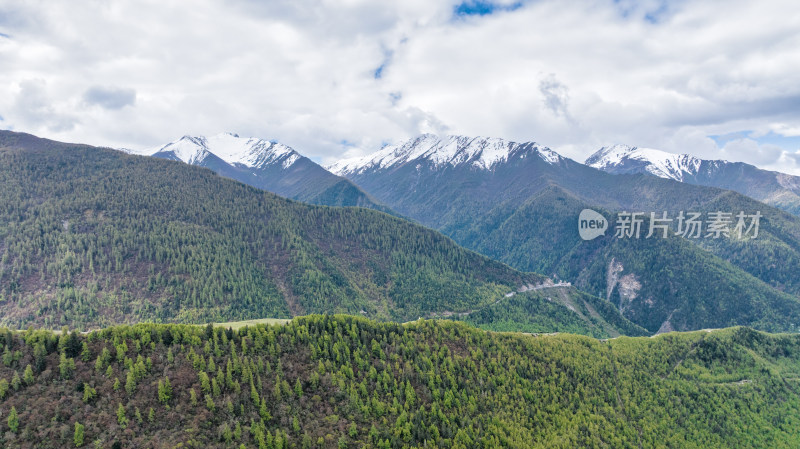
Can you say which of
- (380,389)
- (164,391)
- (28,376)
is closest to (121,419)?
(164,391)

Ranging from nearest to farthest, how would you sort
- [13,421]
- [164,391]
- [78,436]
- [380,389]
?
[13,421]
[78,436]
[164,391]
[380,389]

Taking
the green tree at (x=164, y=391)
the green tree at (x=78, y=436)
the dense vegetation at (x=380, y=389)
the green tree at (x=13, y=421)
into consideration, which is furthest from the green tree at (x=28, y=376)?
the green tree at (x=164, y=391)

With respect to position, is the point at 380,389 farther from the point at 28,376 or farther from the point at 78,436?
the point at 28,376

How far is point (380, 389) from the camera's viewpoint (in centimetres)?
9175

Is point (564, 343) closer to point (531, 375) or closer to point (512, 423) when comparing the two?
point (531, 375)

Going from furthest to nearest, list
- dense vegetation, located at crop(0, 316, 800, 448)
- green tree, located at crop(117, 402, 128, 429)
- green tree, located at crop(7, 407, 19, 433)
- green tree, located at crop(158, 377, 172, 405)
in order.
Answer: green tree, located at crop(158, 377, 172, 405), dense vegetation, located at crop(0, 316, 800, 448), green tree, located at crop(117, 402, 128, 429), green tree, located at crop(7, 407, 19, 433)

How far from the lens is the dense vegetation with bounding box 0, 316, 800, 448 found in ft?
225

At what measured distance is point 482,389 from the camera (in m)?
102

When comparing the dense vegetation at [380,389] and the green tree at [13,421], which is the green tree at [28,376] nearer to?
the dense vegetation at [380,389]

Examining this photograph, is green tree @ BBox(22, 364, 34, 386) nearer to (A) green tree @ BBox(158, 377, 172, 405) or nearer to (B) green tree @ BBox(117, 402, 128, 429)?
(B) green tree @ BBox(117, 402, 128, 429)

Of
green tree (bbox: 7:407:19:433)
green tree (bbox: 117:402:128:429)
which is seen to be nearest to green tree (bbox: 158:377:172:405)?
green tree (bbox: 117:402:128:429)

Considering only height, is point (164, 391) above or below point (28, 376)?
below

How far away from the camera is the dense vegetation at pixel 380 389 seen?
68500mm

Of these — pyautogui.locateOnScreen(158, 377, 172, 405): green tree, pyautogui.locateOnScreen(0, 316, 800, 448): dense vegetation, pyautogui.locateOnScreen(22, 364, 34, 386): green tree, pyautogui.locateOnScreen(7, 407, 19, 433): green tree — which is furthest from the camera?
pyautogui.locateOnScreen(158, 377, 172, 405): green tree
